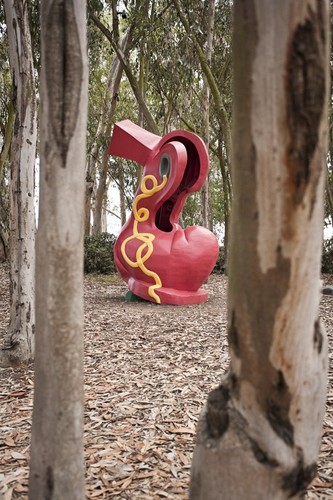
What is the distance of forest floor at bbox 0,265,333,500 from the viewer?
234 cm

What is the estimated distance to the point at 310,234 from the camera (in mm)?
1245

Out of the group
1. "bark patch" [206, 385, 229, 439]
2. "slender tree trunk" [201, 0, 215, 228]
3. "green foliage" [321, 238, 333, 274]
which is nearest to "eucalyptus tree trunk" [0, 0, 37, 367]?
"bark patch" [206, 385, 229, 439]

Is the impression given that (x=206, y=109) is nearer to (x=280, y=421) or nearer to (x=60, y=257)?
(x=60, y=257)

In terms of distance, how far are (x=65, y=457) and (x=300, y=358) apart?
2.70ft

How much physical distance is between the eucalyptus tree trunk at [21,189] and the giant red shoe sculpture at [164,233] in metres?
3.13

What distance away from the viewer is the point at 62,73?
1452mm

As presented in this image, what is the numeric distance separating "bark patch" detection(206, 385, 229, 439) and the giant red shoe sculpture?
18.3 ft

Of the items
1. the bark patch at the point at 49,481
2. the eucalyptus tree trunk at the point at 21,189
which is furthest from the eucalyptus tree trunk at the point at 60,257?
the eucalyptus tree trunk at the point at 21,189

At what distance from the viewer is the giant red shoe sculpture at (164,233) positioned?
7027 millimetres

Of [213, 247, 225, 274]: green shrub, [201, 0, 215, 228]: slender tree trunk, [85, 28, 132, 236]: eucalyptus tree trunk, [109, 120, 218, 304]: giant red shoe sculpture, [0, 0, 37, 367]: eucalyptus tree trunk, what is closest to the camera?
[0, 0, 37, 367]: eucalyptus tree trunk

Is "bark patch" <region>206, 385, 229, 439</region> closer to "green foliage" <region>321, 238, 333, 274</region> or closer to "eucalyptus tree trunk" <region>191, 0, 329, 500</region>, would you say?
"eucalyptus tree trunk" <region>191, 0, 329, 500</region>

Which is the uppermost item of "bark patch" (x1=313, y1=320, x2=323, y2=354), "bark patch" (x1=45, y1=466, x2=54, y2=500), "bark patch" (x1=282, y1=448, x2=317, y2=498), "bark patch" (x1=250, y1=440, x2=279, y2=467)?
"bark patch" (x1=313, y1=320, x2=323, y2=354)

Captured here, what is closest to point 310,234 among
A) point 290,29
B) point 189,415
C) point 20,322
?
point 290,29

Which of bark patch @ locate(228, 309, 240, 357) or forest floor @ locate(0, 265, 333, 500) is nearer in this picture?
bark patch @ locate(228, 309, 240, 357)
